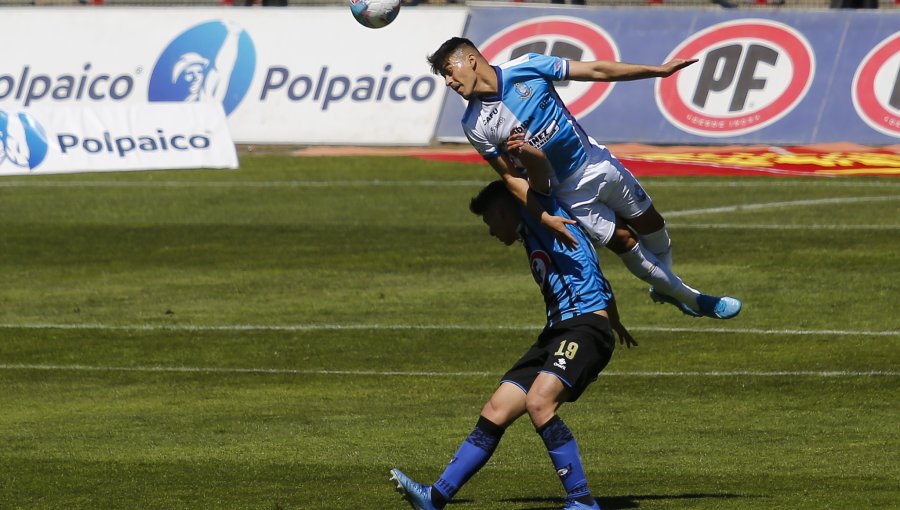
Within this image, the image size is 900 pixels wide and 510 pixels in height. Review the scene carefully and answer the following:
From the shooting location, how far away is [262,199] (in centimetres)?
2503

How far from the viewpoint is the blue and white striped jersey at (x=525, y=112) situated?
395 inches

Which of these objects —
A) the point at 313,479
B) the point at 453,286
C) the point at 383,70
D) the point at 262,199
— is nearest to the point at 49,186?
the point at 262,199

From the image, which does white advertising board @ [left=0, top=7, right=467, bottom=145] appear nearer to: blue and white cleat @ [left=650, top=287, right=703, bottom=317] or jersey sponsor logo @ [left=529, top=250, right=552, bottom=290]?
blue and white cleat @ [left=650, top=287, right=703, bottom=317]

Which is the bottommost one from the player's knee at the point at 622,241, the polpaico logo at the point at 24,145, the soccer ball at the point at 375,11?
the polpaico logo at the point at 24,145

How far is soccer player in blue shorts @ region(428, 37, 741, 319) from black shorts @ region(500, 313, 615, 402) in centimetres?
52

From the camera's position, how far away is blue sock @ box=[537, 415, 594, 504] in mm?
8992

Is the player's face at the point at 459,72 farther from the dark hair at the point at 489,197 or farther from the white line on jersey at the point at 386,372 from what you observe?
the white line on jersey at the point at 386,372

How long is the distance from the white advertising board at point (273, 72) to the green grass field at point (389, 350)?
3499mm

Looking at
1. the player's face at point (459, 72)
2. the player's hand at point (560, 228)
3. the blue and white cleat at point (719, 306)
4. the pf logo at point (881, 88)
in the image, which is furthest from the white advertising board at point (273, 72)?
the player's hand at point (560, 228)

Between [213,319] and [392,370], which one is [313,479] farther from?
[213,319]

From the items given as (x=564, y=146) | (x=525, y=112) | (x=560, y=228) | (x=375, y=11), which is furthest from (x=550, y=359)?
(x=375, y=11)

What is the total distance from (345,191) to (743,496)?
16455mm

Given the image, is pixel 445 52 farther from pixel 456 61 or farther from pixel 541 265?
pixel 541 265

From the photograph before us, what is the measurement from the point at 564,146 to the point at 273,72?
20043 mm
